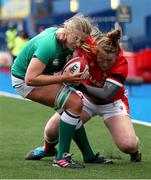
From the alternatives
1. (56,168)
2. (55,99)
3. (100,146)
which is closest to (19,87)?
(55,99)

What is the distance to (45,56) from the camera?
277 inches

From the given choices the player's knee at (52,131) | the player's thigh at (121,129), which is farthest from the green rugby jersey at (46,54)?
the player's thigh at (121,129)

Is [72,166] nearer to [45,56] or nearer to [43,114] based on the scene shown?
[45,56]

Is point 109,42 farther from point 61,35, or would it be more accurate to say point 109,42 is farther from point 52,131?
point 52,131

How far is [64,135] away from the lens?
7.32 m

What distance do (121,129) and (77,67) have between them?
1.00m

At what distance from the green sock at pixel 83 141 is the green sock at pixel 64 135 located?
32 cm

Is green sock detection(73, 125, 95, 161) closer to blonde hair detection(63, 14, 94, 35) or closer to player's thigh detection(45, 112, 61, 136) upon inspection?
player's thigh detection(45, 112, 61, 136)

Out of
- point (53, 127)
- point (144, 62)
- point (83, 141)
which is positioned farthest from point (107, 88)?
point (144, 62)

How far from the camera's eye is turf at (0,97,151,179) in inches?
274

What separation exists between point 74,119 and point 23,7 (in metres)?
32.7

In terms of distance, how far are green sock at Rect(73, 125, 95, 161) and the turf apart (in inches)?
6.4

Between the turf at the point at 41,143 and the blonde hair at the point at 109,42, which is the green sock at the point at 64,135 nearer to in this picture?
the turf at the point at 41,143

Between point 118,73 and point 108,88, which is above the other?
point 118,73
